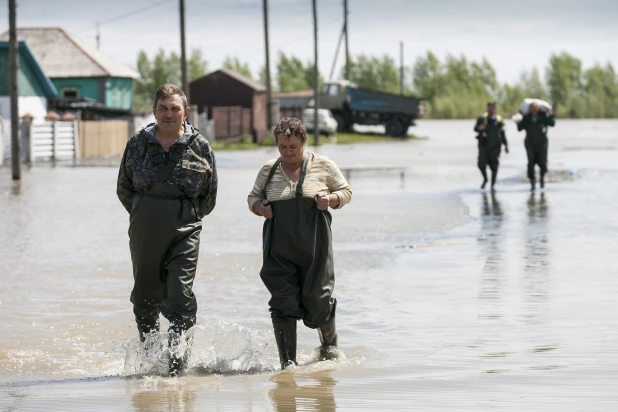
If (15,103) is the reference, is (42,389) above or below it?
below

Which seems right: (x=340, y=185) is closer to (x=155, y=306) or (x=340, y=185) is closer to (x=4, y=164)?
(x=155, y=306)

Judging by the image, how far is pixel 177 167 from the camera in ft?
26.2

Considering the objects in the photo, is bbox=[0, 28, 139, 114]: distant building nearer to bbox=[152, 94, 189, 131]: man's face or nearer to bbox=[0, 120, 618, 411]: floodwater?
bbox=[0, 120, 618, 411]: floodwater

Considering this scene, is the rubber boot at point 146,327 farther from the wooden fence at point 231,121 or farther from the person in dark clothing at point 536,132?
the wooden fence at point 231,121

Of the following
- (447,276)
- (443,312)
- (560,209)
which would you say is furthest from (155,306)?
(560,209)

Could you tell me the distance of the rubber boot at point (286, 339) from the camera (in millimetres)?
8141

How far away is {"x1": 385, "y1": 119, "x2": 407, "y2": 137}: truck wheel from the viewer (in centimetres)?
6962

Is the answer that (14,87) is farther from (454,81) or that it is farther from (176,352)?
(454,81)

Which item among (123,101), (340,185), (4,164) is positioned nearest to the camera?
(340,185)

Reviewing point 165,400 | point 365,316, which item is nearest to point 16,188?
point 365,316

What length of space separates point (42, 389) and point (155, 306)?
89 cm

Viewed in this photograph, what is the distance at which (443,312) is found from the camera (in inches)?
413

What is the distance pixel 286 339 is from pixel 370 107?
62239mm

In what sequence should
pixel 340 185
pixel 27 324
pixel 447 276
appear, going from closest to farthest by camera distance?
pixel 340 185 < pixel 27 324 < pixel 447 276
